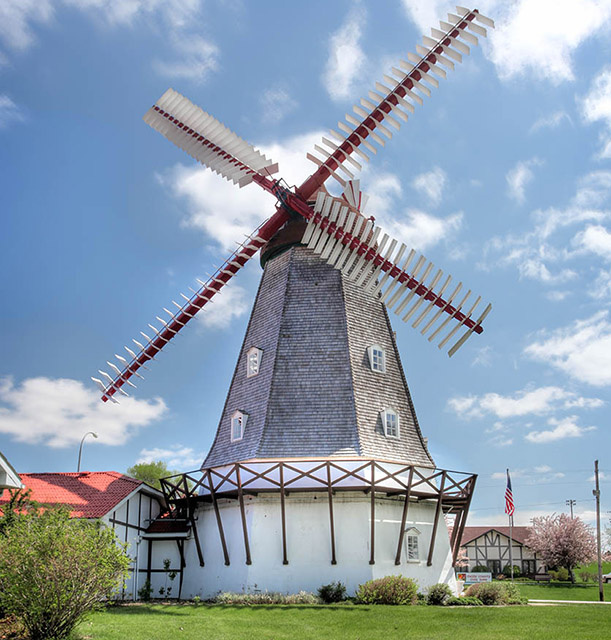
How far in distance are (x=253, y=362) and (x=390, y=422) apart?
4.53 meters

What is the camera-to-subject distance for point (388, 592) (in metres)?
16.8

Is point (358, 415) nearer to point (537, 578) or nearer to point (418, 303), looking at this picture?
point (418, 303)

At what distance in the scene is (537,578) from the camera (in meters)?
47.5

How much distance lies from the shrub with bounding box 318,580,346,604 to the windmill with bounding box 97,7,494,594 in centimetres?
60

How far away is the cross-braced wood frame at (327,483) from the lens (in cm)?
1786

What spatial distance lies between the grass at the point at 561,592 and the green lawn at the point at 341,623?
1438cm

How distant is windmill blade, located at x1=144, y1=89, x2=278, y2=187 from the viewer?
22.4 metres

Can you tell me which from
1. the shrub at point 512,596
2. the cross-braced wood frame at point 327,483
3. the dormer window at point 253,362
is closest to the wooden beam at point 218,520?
the cross-braced wood frame at point 327,483

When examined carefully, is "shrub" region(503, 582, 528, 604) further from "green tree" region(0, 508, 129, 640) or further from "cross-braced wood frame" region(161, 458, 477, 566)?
"green tree" region(0, 508, 129, 640)

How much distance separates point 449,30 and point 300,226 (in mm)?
7146

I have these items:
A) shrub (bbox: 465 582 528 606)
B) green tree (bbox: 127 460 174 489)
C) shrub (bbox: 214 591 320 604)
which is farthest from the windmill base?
green tree (bbox: 127 460 174 489)

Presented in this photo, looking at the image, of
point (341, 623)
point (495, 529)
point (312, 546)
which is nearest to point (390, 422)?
point (312, 546)

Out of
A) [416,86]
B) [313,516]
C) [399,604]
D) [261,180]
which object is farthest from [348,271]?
[399,604]

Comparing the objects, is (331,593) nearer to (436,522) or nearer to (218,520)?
(218,520)
